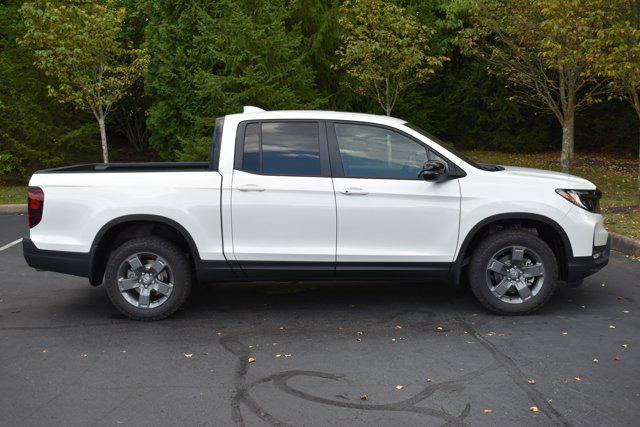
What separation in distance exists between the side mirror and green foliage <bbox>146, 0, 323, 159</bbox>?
9465mm

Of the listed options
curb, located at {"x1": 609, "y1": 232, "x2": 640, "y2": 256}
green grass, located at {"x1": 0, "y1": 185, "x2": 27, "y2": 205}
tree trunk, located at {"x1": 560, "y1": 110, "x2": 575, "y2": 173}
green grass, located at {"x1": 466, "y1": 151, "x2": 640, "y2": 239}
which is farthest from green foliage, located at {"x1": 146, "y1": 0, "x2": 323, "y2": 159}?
curb, located at {"x1": 609, "y1": 232, "x2": 640, "y2": 256}

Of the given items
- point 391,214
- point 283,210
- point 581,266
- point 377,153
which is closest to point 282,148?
point 283,210

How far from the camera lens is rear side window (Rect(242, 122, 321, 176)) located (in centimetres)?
643

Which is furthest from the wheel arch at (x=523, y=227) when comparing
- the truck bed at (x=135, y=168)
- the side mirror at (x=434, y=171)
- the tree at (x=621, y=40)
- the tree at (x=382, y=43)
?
the tree at (x=382, y=43)

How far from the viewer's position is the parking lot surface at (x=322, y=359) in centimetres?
438

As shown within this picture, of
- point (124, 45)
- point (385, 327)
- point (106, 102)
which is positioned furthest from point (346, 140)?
point (124, 45)

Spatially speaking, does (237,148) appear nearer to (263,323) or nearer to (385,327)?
(263,323)

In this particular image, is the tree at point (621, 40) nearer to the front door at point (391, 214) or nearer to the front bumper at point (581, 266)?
the front bumper at point (581, 266)

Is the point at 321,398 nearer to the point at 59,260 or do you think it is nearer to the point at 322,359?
the point at 322,359

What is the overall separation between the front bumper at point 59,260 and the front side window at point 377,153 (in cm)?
245

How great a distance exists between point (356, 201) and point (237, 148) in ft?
3.84

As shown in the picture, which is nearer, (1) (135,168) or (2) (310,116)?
(2) (310,116)

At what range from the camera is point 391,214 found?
20.8ft

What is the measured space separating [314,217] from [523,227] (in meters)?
2.01
